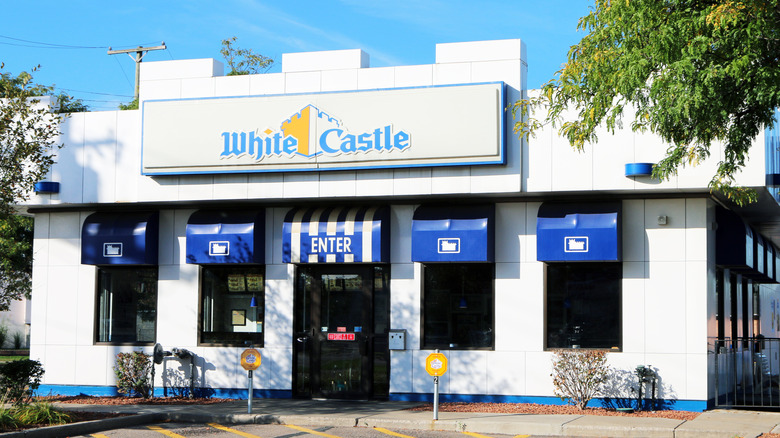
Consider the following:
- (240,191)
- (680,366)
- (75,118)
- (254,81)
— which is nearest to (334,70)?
(254,81)

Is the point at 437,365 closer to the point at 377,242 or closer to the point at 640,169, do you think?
the point at 377,242

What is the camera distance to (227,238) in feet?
58.0

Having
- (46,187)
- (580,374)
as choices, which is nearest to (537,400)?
(580,374)

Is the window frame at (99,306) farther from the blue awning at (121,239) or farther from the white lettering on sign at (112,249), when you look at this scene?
the white lettering on sign at (112,249)

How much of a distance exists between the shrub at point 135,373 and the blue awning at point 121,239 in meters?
1.85

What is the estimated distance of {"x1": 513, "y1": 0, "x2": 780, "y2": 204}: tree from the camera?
31.9 ft

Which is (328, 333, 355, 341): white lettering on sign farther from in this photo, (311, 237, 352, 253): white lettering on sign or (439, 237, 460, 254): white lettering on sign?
(439, 237, 460, 254): white lettering on sign

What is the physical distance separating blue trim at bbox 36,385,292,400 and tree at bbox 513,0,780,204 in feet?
29.6

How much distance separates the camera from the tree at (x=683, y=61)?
31.9 ft

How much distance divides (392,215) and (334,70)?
114 inches

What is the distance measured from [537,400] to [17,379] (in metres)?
9.01

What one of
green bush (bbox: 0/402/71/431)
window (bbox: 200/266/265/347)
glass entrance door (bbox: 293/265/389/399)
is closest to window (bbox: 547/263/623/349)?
glass entrance door (bbox: 293/265/389/399)

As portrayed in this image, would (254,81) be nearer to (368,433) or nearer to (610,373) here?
(368,433)

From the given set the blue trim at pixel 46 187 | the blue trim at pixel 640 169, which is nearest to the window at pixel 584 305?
the blue trim at pixel 640 169
